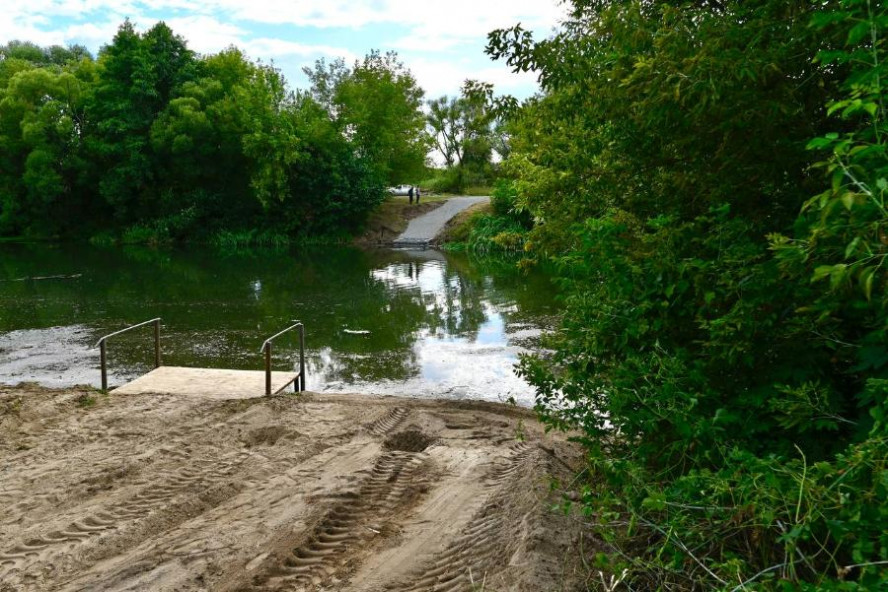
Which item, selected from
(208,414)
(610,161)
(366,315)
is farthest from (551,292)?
(610,161)

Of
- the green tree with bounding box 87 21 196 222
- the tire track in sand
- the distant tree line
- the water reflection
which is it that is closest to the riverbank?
the tire track in sand

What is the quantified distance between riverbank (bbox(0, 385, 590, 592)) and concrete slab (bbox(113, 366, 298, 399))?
2.18 ft

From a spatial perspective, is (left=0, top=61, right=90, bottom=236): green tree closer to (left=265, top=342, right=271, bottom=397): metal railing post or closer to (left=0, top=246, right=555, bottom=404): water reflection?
(left=0, top=246, right=555, bottom=404): water reflection

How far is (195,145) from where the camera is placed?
43.0 meters

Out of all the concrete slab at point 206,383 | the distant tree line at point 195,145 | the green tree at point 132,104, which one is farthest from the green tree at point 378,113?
the concrete slab at point 206,383

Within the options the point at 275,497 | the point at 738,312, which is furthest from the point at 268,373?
the point at 738,312

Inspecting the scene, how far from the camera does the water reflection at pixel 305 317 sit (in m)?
13.6

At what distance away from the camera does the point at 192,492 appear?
6.76 m

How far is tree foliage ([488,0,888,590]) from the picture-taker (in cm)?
294

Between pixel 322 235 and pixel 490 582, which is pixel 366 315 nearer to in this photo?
pixel 490 582

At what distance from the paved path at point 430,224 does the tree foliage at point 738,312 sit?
35693 mm

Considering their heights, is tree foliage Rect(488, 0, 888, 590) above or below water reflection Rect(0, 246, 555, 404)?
above

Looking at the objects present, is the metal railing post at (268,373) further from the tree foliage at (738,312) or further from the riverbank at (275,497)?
the tree foliage at (738,312)

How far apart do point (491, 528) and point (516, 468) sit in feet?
5.52
